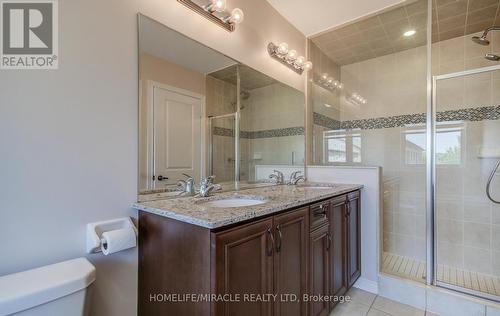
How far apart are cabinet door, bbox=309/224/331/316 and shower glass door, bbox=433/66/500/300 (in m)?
1.29

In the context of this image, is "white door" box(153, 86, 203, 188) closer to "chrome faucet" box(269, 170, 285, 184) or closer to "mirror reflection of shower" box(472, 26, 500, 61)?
"chrome faucet" box(269, 170, 285, 184)

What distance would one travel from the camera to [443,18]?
2.23 meters

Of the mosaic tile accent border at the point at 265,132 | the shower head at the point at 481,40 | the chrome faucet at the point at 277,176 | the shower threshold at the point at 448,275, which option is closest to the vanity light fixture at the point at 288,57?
the mosaic tile accent border at the point at 265,132

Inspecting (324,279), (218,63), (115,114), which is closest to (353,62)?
(218,63)

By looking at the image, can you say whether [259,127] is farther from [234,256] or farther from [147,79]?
[234,256]

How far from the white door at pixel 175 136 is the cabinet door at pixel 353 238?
1308mm

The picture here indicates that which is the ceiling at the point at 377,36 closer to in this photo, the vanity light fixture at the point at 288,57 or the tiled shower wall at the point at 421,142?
the tiled shower wall at the point at 421,142

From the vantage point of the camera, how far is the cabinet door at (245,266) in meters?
0.95

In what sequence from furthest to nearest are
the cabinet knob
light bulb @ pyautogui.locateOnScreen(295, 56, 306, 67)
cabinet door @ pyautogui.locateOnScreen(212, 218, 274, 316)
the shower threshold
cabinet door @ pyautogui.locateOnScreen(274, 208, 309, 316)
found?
light bulb @ pyautogui.locateOnScreen(295, 56, 306, 67) → the shower threshold → the cabinet knob → cabinet door @ pyautogui.locateOnScreen(274, 208, 309, 316) → cabinet door @ pyautogui.locateOnScreen(212, 218, 274, 316)

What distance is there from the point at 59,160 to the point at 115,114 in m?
0.31

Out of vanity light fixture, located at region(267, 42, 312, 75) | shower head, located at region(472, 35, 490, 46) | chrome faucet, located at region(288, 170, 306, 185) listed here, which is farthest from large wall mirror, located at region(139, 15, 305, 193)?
shower head, located at region(472, 35, 490, 46)

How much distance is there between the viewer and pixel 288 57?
2.42 metres

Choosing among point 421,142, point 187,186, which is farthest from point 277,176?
point 421,142

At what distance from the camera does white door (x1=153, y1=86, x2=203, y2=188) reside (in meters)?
1.37
